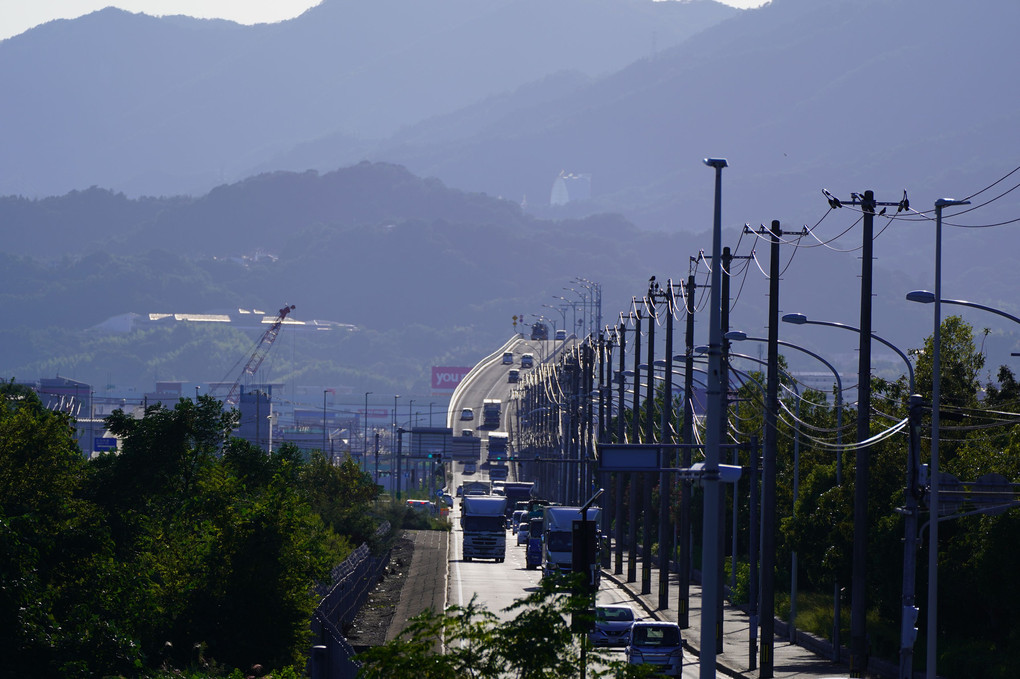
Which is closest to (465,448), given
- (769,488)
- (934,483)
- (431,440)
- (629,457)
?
(431,440)

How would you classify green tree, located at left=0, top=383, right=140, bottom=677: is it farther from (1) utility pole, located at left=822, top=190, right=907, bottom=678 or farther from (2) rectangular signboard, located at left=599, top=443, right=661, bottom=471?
(1) utility pole, located at left=822, top=190, right=907, bottom=678

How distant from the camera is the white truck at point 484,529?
92.4 meters

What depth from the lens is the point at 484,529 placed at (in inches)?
3691

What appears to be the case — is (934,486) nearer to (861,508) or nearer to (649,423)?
(861,508)

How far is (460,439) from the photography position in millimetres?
195750

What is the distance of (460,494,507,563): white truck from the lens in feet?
303

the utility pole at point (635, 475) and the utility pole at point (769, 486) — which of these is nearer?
the utility pole at point (769, 486)

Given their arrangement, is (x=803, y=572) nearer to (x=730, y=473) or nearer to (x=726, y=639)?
(x=726, y=639)

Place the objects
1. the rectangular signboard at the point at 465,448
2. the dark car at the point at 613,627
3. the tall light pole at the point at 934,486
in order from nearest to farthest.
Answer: the tall light pole at the point at 934,486 < the dark car at the point at 613,627 < the rectangular signboard at the point at 465,448

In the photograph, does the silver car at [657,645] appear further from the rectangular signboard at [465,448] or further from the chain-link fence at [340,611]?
the rectangular signboard at [465,448]

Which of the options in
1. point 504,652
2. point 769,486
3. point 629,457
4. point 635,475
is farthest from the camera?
point 635,475

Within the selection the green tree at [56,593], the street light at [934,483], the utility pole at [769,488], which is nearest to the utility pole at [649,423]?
the utility pole at [769,488]

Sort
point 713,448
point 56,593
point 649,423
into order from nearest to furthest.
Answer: point 56,593, point 713,448, point 649,423

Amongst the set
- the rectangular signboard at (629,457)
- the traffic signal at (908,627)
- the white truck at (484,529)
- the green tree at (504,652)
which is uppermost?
the rectangular signboard at (629,457)
